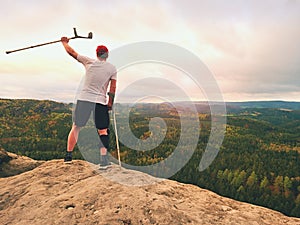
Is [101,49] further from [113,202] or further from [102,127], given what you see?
[113,202]

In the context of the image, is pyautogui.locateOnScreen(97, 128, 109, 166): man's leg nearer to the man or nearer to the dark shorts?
the man

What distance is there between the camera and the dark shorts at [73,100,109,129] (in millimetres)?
6434

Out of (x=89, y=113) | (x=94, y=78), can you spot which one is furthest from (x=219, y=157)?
(x=94, y=78)

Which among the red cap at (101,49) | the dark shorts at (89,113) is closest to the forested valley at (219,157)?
the dark shorts at (89,113)

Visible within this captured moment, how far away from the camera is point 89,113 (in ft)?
21.3

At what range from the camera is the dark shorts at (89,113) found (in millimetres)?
6434

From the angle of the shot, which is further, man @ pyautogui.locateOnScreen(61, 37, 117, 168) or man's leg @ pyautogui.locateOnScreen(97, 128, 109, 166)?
man's leg @ pyautogui.locateOnScreen(97, 128, 109, 166)

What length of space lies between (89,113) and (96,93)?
0.55m

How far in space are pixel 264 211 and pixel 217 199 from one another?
106 cm

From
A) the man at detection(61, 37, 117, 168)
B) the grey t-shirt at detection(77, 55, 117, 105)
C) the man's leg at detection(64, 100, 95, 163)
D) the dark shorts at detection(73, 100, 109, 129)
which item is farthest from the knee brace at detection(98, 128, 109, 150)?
the grey t-shirt at detection(77, 55, 117, 105)

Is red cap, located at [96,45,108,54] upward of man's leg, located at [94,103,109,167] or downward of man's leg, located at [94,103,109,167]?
upward

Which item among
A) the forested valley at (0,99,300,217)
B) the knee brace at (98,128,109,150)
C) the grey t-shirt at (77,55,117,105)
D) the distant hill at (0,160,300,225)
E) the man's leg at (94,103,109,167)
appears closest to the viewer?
the distant hill at (0,160,300,225)

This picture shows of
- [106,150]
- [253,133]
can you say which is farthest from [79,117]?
[253,133]

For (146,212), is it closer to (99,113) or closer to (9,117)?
(99,113)
